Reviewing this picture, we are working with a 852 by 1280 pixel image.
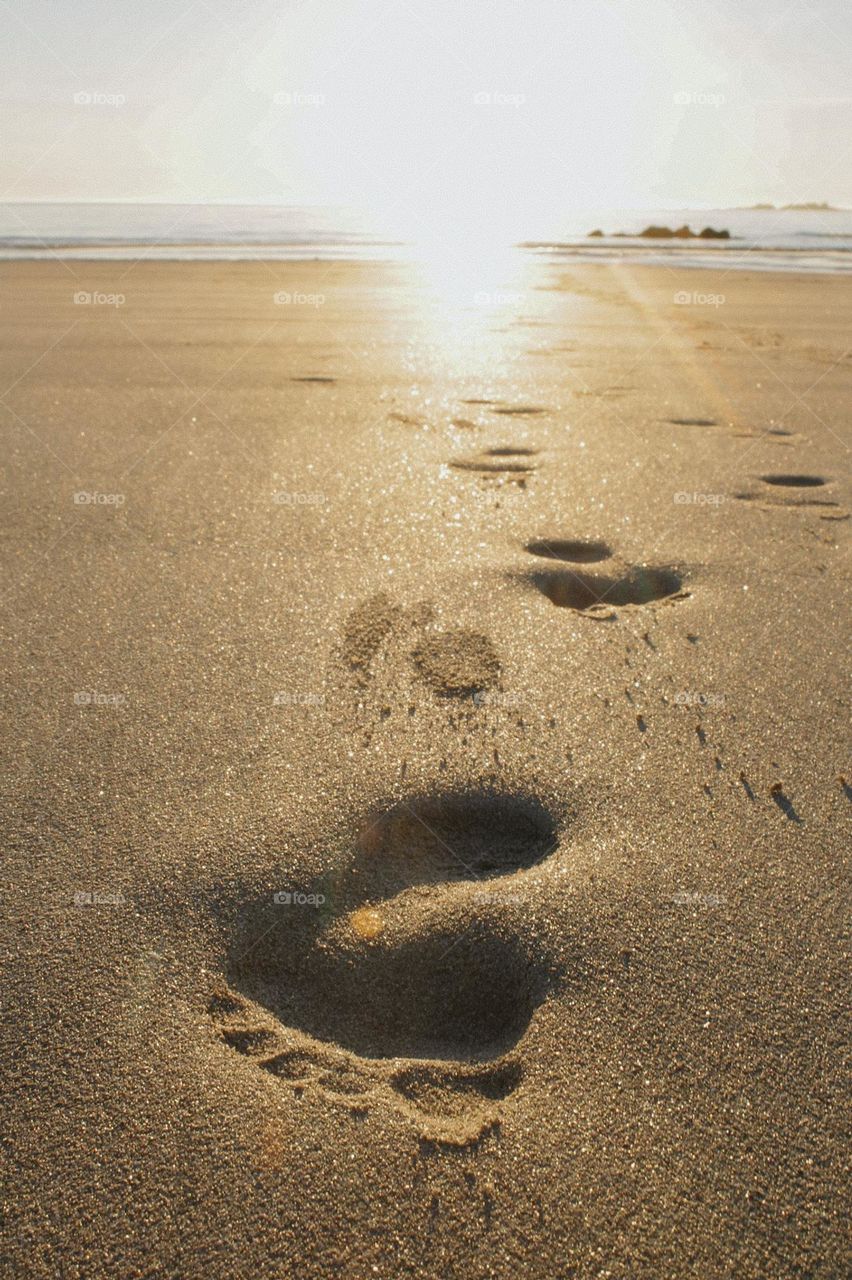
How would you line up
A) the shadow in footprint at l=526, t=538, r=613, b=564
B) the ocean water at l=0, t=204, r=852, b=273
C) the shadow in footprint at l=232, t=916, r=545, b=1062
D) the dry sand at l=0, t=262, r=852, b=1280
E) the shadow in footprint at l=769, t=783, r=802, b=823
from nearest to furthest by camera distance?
the dry sand at l=0, t=262, r=852, b=1280, the shadow in footprint at l=232, t=916, r=545, b=1062, the shadow in footprint at l=769, t=783, r=802, b=823, the shadow in footprint at l=526, t=538, r=613, b=564, the ocean water at l=0, t=204, r=852, b=273

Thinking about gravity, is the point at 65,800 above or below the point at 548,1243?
below

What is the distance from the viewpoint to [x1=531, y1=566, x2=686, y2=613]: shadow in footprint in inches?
98.1

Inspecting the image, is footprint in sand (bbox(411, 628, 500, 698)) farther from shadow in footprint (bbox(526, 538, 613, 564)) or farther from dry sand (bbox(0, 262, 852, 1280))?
shadow in footprint (bbox(526, 538, 613, 564))

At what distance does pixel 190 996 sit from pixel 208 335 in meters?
5.86

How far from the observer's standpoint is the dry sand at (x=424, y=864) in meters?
1.06

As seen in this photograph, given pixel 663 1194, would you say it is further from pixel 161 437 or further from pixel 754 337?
pixel 754 337

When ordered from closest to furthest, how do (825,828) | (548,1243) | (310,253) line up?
(548,1243)
(825,828)
(310,253)

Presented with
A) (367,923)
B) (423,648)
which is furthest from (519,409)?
(367,923)

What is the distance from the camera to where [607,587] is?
2545 mm

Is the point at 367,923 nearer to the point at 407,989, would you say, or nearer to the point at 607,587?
the point at 407,989

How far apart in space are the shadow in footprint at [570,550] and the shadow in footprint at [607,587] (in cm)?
13

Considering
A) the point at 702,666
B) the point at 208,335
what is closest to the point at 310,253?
the point at 208,335

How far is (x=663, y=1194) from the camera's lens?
41.8 inches

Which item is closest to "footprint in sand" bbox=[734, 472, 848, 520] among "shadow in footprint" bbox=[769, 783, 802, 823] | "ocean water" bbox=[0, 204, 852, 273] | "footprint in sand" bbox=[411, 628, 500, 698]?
"footprint in sand" bbox=[411, 628, 500, 698]
